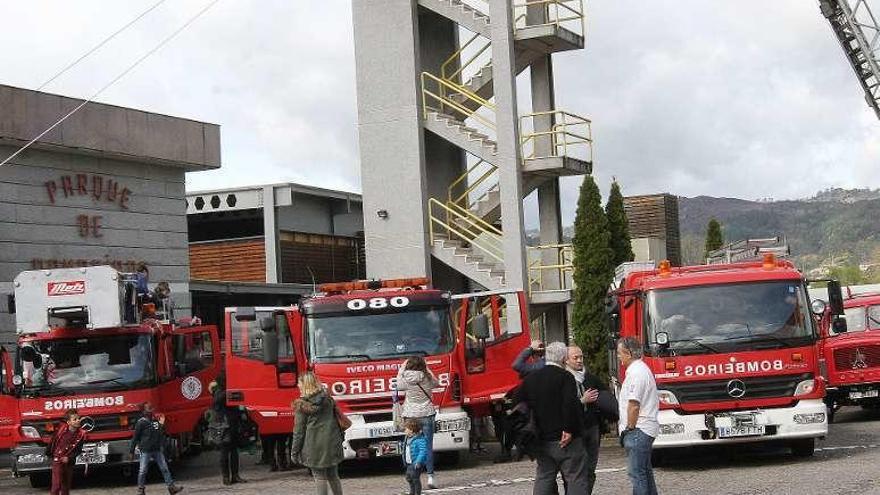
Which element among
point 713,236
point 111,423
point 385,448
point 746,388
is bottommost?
point 385,448

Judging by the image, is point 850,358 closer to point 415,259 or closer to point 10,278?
point 415,259

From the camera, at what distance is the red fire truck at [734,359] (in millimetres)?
19031

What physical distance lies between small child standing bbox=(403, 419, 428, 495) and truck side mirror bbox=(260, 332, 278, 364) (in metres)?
3.18

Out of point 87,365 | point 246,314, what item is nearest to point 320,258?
point 87,365

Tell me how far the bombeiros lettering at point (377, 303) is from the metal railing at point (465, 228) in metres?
9.39

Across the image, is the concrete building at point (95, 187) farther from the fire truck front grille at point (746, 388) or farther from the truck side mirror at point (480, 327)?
the fire truck front grille at point (746, 388)

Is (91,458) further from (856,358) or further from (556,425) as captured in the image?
(856,358)

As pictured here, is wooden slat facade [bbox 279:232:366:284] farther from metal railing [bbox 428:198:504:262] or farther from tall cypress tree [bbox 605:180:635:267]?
tall cypress tree [bbox 605:180:635:267]

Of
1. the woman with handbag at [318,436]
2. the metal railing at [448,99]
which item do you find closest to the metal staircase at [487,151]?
the metal railing at [448,99]

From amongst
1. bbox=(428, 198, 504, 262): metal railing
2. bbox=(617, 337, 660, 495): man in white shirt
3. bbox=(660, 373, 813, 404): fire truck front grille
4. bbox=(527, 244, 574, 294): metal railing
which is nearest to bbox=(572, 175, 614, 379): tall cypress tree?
bbox=(527, 244, 574, 294): metal railing

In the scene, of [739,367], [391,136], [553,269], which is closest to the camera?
[739,367]

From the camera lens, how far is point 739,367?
19078 millimetres

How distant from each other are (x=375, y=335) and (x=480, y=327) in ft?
5.27

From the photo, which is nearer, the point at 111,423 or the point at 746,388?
the point at 746,388
